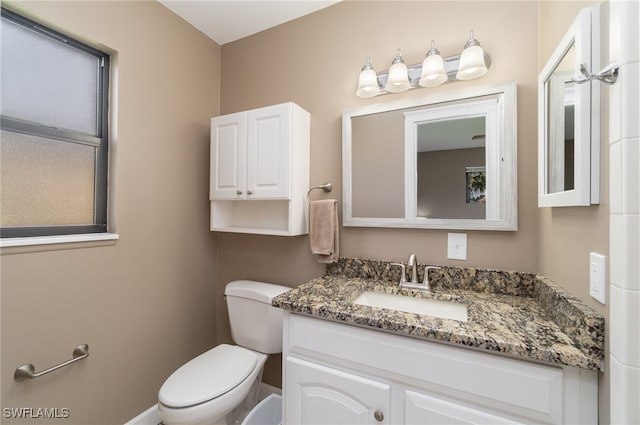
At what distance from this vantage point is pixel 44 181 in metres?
1.29

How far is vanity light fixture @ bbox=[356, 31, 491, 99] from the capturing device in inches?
48.8

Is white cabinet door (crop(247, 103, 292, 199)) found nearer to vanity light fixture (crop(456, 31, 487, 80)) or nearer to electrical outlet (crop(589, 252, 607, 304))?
vanity light fixture (crop(456, 31, 487, 80))

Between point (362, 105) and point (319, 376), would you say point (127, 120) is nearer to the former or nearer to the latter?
point (362, 105)

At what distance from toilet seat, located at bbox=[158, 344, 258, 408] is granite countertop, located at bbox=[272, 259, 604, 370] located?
534 mm

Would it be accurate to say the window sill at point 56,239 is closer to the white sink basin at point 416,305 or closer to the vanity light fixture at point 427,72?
the white sink basin at point 416,305

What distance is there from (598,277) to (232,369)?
58.8 inches

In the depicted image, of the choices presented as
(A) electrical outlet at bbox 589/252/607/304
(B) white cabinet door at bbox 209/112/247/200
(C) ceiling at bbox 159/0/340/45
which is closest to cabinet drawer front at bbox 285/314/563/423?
(A) electrical outlet at bbox 589/252/607/304

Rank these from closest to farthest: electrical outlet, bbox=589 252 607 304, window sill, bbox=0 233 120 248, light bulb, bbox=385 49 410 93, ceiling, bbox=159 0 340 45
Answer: electrical outlet, bbox=589 252 607 304
window sill, bbox=0 233 120 248
light bulb, bbox=385 49 410 93
ceiling, bbox=159 0 340 45

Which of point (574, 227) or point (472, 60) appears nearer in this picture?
point (574, 227)

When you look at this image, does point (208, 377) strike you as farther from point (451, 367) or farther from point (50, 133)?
point (50, 133)

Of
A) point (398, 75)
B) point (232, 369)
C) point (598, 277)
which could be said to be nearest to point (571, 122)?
point (598, 277)

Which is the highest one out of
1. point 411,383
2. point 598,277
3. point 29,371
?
point 598,277

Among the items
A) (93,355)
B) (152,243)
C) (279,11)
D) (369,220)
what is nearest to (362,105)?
(369,220)

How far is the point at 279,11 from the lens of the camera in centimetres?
174
